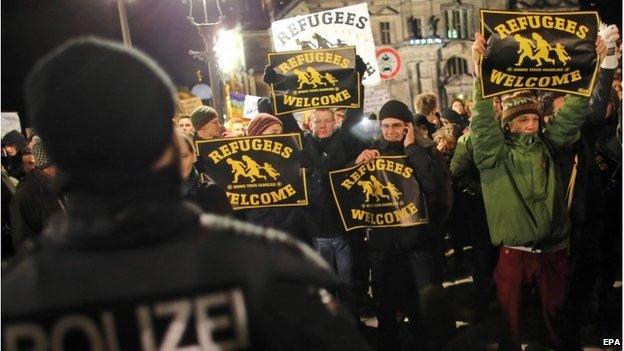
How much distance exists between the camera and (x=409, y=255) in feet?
14.8

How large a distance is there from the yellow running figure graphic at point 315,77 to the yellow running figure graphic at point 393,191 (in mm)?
1040

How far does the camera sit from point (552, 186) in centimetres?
416

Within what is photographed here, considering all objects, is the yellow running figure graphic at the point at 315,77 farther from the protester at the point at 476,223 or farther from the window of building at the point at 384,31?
the window of building at the point at 384,31

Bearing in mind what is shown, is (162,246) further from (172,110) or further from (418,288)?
(418,288)

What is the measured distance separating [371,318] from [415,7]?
1789 inches

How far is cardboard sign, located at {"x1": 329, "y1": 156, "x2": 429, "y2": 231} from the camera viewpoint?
455 centimetres

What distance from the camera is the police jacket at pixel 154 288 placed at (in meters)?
1.41

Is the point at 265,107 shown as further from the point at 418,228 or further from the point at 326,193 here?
the point at 418,228

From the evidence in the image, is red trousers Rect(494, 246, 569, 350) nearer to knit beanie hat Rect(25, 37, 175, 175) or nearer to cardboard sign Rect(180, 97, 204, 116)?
knit beanie hat Rect(25, 37, 175, 175)

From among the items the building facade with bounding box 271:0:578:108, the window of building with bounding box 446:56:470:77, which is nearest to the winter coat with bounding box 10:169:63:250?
the building facade with bounding box 271:0:578:108

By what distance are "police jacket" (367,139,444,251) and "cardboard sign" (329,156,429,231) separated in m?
0.04

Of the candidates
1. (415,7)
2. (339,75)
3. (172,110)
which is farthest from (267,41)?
(172,110)

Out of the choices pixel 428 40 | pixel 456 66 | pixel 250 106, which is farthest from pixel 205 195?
pixel 456 66

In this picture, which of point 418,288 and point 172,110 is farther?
point 418,288
